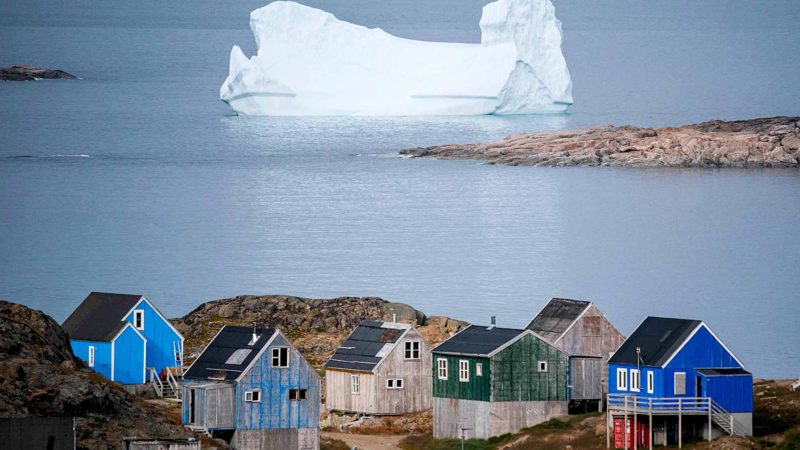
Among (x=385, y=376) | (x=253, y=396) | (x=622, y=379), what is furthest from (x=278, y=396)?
(x=622, y=379)

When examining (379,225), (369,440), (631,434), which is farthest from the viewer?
(379,225)

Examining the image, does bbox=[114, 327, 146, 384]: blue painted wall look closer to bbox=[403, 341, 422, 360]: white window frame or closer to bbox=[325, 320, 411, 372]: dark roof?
bbox=[325, 320, 411, 372]: dark roof

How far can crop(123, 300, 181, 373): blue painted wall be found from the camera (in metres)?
39.0

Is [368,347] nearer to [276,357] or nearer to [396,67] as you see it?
[276,357]

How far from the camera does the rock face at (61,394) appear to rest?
29.2 metres

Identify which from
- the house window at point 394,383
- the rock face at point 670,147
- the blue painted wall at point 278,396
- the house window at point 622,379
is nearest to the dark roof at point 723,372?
the house window at point 622,379

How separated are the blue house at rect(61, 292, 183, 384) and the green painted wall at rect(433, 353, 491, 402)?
6.53 meters

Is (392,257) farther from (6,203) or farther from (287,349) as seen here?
(287,349)

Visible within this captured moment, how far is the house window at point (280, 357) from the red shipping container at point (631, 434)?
6332 mm

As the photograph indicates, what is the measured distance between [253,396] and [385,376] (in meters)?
5.37

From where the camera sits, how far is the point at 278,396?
110 ft

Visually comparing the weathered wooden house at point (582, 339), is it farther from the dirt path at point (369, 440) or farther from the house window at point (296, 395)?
the house window at point (296, 395)

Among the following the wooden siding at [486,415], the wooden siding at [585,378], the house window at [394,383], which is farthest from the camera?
the house window at [394,383]

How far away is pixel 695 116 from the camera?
17350 centimetres
